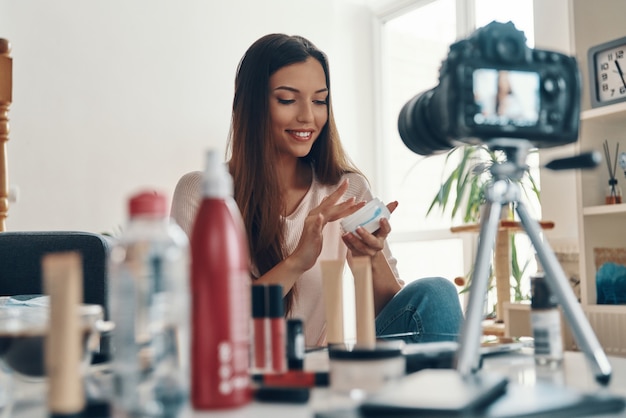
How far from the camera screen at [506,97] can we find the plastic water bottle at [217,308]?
278 millimetres

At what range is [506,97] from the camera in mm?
688

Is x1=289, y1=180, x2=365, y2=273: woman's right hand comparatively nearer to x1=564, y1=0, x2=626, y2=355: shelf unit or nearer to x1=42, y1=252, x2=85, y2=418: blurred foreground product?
x1=42, y1=252, x2=85, y2=418: blurred foreground product

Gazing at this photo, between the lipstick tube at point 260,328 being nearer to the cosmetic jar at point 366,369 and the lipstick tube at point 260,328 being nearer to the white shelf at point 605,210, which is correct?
the cosmetic jar at point 366,369

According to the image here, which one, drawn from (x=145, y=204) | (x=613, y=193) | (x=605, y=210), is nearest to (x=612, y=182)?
(x=613, y=193)

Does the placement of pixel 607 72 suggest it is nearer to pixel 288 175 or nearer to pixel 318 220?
pixel 288 175

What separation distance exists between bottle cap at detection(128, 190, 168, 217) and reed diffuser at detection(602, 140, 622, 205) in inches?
76.1

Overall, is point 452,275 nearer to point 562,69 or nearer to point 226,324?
point 562,69

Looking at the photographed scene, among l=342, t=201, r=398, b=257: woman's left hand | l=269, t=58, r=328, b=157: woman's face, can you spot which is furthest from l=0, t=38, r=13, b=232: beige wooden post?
l=342, t=201, r=398, b=257: woman's left hand

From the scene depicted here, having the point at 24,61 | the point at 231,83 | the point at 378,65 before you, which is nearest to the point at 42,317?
the point at 24,61

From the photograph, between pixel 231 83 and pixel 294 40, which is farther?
pixel 231 83

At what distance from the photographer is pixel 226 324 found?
1.80 ft

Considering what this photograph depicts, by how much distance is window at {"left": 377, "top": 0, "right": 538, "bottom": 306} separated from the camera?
333 cm

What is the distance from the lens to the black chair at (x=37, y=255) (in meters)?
1.36

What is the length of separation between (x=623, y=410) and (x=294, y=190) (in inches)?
49.9
